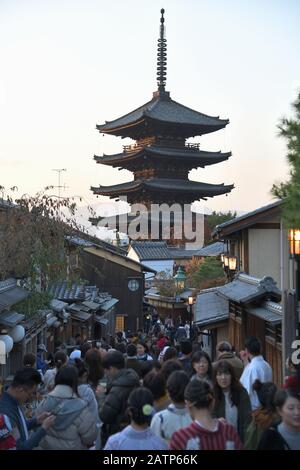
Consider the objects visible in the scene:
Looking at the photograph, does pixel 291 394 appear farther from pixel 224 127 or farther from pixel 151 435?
pixel 224 127

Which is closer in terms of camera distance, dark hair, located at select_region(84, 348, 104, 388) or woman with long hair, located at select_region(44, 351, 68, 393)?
dark hair, located at select_region(84, 348, 104, 388)

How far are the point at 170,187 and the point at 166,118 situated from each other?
16.4 ft

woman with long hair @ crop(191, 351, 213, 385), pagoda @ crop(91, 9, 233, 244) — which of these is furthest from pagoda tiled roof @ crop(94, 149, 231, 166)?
woman with long hair @ crop(191, 351, 213, 385)

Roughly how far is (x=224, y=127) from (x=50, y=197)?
37.4 meters

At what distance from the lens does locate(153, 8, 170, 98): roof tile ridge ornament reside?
51.7 metres

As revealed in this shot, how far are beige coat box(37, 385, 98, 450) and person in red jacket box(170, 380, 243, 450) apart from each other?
1175 mm

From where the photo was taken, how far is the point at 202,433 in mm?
4238

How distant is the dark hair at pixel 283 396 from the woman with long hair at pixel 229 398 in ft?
3.57

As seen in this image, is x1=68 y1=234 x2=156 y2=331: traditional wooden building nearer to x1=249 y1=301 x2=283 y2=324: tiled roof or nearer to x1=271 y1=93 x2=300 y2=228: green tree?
x1=249 y1=301 x2=283 y2=324: tiled roof

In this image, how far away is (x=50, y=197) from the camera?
1378cm

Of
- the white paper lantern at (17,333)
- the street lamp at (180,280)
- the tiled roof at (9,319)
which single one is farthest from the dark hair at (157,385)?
the street lamp at (180,280)

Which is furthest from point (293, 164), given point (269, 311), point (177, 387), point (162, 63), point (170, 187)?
point (162, 63)

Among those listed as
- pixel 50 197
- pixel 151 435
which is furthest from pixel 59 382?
pixel 50 197

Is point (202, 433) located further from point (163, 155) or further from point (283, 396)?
point (163, 155)
